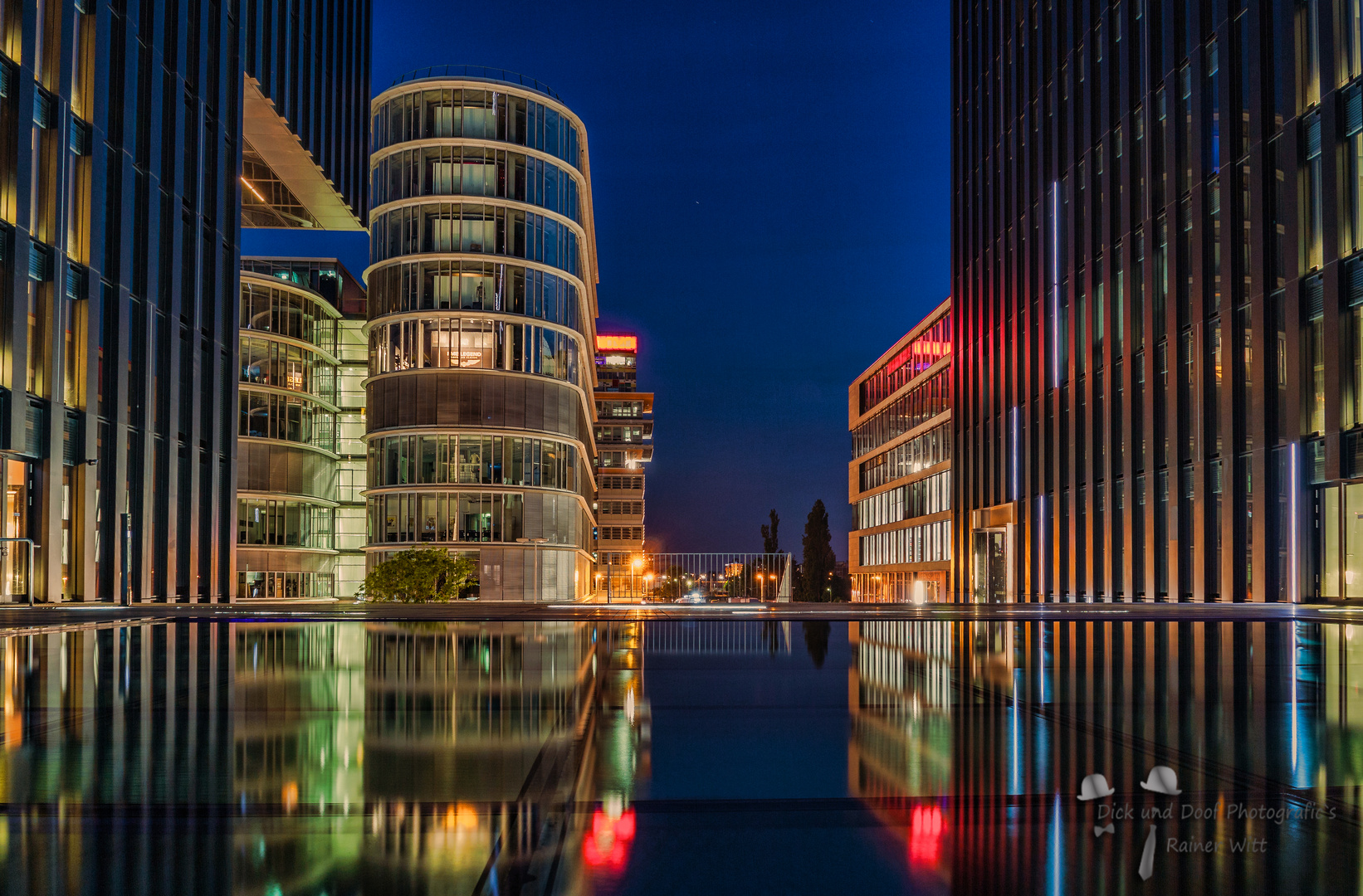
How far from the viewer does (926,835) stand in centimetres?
342

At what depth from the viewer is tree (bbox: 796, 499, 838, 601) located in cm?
9606

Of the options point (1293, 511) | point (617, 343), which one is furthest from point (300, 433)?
point (617, 343)

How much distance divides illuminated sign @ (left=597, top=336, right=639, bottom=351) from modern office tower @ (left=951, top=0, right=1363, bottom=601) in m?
135

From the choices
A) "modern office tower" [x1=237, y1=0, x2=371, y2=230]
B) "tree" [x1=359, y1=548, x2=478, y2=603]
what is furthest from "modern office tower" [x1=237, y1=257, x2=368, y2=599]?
"tree" [x1=359, y1=548, x2=478, y2=603]

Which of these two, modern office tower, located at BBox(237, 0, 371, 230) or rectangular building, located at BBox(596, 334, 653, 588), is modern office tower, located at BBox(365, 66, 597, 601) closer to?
modern office tower, located at BBox(237, 0, 371, 230)

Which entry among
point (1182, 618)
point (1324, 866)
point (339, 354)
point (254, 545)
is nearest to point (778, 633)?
point (1182, 618)

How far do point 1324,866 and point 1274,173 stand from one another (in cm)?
3389

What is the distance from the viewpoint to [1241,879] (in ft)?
9.66

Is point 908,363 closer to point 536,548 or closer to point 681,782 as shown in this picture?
point 536,548

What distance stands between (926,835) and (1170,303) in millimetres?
37671

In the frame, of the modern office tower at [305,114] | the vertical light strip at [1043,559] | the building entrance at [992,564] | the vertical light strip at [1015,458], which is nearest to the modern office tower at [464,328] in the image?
the modern office tower at [305,114]

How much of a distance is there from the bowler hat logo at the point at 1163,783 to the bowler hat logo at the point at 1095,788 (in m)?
0.19

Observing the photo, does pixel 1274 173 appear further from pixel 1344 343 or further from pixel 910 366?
pixel 910 366

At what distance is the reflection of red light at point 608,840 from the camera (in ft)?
10.3
